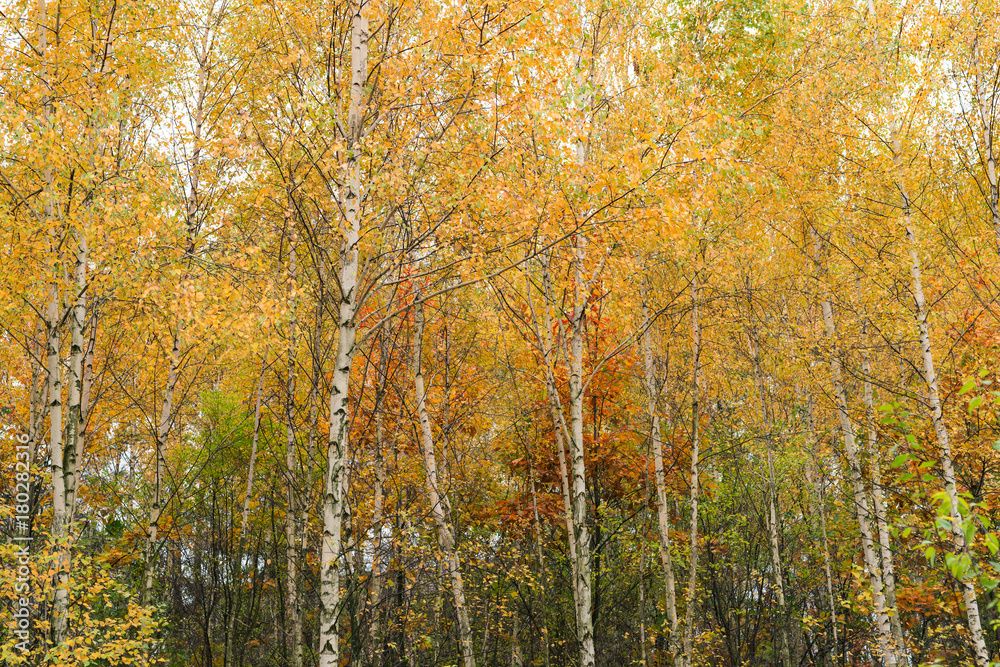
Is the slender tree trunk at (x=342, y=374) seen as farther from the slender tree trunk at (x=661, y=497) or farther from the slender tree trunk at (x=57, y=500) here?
the slender tree trunk at (x=661, y=497)

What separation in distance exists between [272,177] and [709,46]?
21.3ft

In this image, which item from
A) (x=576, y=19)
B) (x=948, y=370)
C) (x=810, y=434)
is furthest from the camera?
(x=810, y=434)

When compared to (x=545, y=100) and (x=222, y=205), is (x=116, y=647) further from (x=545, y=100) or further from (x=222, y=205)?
(x=545, y=100)

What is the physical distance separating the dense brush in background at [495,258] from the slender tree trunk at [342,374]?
0.03 m

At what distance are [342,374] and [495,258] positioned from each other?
2.04 meters

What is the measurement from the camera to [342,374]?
5.47 meters

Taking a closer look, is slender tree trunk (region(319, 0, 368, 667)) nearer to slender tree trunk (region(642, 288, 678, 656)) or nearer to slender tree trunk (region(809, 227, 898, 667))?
slender tree trunk (region(642, 288, 678, 656))

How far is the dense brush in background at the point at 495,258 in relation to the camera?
236 inches

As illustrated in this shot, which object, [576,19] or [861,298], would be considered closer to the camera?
[576,19]

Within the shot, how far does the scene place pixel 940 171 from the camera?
880 cm

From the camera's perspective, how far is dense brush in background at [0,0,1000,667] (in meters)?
6.00

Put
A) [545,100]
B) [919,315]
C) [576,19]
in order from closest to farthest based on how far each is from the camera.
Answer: [545,100] < [576,19] < [919,315]


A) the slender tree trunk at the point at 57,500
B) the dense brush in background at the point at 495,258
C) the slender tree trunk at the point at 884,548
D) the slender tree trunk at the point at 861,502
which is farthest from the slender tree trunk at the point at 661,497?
the slender tree trunk at the point at 57,500

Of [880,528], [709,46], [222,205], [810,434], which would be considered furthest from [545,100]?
[810,434]
